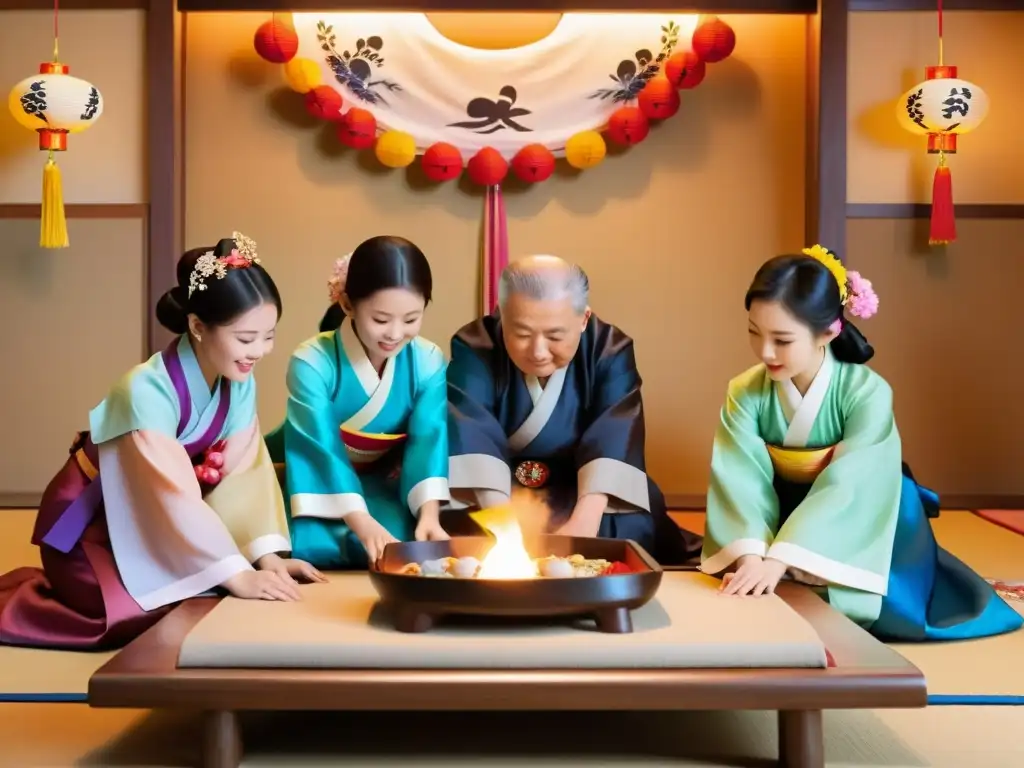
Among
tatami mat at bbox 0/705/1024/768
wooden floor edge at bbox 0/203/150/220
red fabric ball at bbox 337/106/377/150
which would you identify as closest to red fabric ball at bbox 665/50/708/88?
red fabric ball at bbox 337/106/377/150

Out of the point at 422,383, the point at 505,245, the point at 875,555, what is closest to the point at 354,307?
the point at 422,383

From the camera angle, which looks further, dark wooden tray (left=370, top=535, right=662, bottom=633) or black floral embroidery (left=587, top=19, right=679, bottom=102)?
black floral embroidery (left=587, top=19, right=679, bottom=102)

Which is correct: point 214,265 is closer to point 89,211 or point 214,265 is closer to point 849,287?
point 849,287

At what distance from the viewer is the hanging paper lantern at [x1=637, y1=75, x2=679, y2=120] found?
218 inches

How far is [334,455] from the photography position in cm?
349

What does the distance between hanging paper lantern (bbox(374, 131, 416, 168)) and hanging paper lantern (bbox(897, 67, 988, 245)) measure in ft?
7.40

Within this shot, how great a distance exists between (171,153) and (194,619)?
3529mm

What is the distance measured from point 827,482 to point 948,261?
2.95 m

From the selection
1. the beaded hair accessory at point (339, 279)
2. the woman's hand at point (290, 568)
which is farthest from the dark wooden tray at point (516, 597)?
the beaded hair accessory at point (339, 279)

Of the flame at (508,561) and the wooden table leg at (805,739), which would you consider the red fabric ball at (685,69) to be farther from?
the wooden table leg at (805,739)

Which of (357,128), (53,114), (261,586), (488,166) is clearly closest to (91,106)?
(53,114)

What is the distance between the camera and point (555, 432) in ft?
12.5

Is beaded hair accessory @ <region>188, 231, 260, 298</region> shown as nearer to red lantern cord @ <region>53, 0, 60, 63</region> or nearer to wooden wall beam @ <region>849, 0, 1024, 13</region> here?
red lantern cord @ <region>53, 0, 60, 63</region>

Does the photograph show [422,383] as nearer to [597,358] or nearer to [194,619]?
[597,358]
